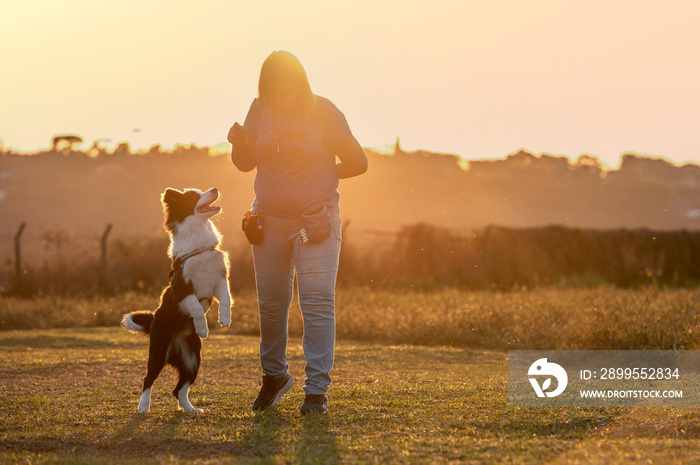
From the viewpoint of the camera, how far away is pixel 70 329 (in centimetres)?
1266

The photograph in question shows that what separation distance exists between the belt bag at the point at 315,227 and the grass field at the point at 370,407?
1.13 meters

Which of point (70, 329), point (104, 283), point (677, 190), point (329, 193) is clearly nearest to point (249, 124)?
point (329, 193)

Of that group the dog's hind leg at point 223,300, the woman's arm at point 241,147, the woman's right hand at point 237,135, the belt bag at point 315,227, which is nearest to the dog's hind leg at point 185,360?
the dog's hind leg at point 223,300

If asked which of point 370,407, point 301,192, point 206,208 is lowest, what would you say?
point 370,407

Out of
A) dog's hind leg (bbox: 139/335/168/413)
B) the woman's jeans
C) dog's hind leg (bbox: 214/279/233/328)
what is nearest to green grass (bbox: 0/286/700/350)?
the woman's jeans

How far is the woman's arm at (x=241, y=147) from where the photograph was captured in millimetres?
4973

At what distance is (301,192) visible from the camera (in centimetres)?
483

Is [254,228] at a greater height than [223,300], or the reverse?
[254,228]

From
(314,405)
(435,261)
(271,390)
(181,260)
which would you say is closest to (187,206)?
(181,260)

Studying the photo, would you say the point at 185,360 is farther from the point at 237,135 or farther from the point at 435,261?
the point at 435,261

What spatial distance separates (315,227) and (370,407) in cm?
137

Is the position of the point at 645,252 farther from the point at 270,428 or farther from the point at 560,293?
the point at 270,428

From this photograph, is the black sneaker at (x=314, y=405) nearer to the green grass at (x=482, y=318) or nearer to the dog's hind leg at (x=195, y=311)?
the dog's hind leg at (x=195, y=311)

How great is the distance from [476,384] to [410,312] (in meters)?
5.21
